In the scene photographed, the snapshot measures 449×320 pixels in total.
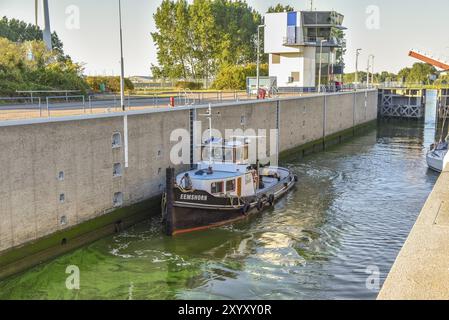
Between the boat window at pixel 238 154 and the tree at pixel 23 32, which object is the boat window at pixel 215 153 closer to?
the boat window at pixel 238 154

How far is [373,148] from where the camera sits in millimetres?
52000

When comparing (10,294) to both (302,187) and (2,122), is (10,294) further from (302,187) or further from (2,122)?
(302,187)

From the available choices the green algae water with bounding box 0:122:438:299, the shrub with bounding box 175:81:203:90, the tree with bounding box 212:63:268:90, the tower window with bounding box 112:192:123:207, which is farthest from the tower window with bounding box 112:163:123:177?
the tree with bounding box 212:63:268:90

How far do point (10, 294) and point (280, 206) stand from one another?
15.2 meters

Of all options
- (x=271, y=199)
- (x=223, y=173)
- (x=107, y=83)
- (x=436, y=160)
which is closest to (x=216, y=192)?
(x=223, y=173)

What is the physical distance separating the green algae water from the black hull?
1.51 ft

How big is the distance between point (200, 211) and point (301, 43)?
43.8m

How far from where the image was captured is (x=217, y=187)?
24406 mm

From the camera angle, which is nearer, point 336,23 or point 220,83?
point 336,23

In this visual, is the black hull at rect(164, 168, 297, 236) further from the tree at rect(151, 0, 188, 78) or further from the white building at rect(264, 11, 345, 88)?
the tree at rect(151, 0, 188, 78)

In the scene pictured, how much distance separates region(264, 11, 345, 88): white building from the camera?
63.2m

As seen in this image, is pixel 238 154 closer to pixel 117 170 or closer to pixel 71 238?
pixel 117 170

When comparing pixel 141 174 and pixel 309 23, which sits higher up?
pixel 309 23

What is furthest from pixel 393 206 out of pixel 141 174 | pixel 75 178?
pixel 75 178
